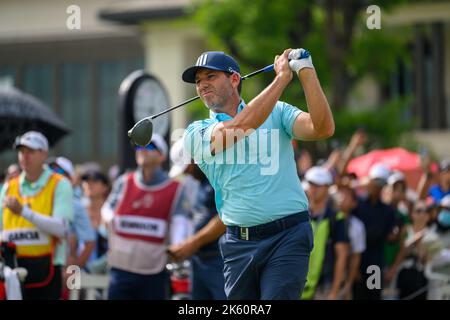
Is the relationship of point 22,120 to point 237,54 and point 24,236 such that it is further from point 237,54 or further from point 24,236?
point 237,54

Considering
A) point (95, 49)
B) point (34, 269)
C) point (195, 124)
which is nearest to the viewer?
point (195, 124)

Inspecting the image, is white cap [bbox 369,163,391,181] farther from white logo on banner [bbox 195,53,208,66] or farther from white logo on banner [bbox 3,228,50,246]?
white logo on banner [bbox 195,53,208,66]

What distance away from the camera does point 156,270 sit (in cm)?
1105

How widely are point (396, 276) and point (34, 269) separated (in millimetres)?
5072

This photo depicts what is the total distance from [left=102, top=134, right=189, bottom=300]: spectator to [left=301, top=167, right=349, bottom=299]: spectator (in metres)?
1.36

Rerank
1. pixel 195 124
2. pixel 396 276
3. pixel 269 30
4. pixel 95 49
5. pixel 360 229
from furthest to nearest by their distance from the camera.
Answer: pixel 95 49 < pixel 269 30 < pixel 396 276 < pixel 360 229 < pixel 195 124

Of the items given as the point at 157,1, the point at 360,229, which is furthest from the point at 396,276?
the point at 157,1

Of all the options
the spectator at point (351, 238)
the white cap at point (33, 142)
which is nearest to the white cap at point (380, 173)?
the spectator at point (351, 238)

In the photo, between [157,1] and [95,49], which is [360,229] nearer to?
[157,1]

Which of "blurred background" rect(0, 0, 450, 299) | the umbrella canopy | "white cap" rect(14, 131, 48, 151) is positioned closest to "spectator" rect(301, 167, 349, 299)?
"blurred background" rect(0, 0, 450, 299)

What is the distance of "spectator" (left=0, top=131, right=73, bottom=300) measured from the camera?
34.1ft

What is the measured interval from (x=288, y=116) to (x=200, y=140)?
0.57m

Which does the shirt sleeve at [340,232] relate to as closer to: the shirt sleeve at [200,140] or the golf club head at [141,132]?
the shirt sleeve at [200,140]

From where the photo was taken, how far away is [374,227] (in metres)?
13.5
